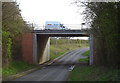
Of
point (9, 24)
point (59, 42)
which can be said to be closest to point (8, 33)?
point (9, 24)

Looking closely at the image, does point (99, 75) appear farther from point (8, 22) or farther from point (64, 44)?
point (64, 44)

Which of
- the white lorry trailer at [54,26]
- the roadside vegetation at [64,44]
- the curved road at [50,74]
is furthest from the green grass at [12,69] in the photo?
the roadside vegetation at [64,44]

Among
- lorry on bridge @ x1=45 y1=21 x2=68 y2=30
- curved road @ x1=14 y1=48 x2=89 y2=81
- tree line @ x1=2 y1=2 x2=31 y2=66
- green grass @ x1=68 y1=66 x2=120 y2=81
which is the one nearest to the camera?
green grass @ x1=68 y1=66 x2=120 y2=81

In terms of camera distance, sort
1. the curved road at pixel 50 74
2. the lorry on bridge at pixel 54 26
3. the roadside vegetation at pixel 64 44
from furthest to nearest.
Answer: the roadside vegetation at pixel 64 44, the lorry on bridge at pixel 54 26, the curved road at pixel 50 74

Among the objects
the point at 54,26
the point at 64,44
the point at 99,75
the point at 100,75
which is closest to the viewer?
the point at 100,75

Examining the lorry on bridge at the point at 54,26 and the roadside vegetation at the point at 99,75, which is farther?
the lorry on bridge at the point at 54,26

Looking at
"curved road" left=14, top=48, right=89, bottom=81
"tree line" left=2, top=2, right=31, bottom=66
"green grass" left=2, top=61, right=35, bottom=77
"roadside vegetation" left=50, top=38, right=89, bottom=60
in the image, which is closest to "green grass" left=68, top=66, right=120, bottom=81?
"curved road" left=14, top=48, right=89, bottom=81

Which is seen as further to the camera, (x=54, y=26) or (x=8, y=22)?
(x=54, y=26)

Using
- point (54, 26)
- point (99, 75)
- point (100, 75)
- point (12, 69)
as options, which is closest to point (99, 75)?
point (99, 75)

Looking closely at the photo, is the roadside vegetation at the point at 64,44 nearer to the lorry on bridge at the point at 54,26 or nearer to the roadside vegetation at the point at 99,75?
the lorry on bridge at the point at 54,26

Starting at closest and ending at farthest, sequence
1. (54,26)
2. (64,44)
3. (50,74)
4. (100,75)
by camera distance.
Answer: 1. (100,75)
2. (50,74)
3. (54,26)
4. (64,44)

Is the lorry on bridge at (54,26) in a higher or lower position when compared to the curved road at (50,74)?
higher

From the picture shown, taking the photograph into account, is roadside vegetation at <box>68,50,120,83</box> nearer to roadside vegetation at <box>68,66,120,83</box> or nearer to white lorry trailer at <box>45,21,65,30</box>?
roadside vegetation at <box>68,66,120,83</box>

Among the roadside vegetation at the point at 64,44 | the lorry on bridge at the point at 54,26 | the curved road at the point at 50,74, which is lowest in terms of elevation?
the roadside vegetation at the point at 64,44
